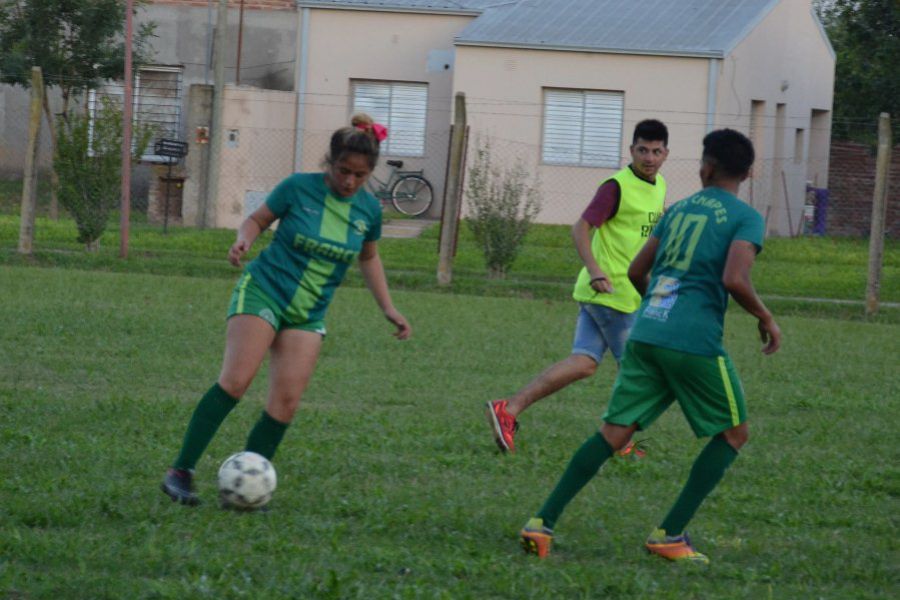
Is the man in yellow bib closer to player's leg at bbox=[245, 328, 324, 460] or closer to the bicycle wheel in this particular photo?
player's leg at bbox=[245, 328, 324, 460]

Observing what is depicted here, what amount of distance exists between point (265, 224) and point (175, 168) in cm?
2215

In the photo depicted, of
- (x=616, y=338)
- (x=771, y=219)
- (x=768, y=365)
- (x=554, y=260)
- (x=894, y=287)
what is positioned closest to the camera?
(x=616, y=338)

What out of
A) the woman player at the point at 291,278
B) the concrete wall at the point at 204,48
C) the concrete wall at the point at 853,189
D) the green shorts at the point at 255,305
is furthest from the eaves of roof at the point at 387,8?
the green shorts at the point at 255,305

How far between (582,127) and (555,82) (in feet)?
3.32

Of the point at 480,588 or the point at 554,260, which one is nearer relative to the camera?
the point at 480,588

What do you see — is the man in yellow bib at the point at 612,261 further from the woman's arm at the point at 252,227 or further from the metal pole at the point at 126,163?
the metal pole at the point at 126,163

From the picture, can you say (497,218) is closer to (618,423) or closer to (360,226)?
(360,226)

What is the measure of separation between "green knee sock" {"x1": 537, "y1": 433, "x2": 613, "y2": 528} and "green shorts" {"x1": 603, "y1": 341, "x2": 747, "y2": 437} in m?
0.12

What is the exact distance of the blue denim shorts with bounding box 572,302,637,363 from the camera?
7.89m

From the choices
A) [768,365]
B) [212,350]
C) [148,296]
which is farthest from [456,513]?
[148,296]

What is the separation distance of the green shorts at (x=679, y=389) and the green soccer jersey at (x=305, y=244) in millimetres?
1389

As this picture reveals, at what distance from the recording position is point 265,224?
621cm

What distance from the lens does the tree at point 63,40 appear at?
81.8 ft

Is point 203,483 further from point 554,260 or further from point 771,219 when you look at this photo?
point 771,219
